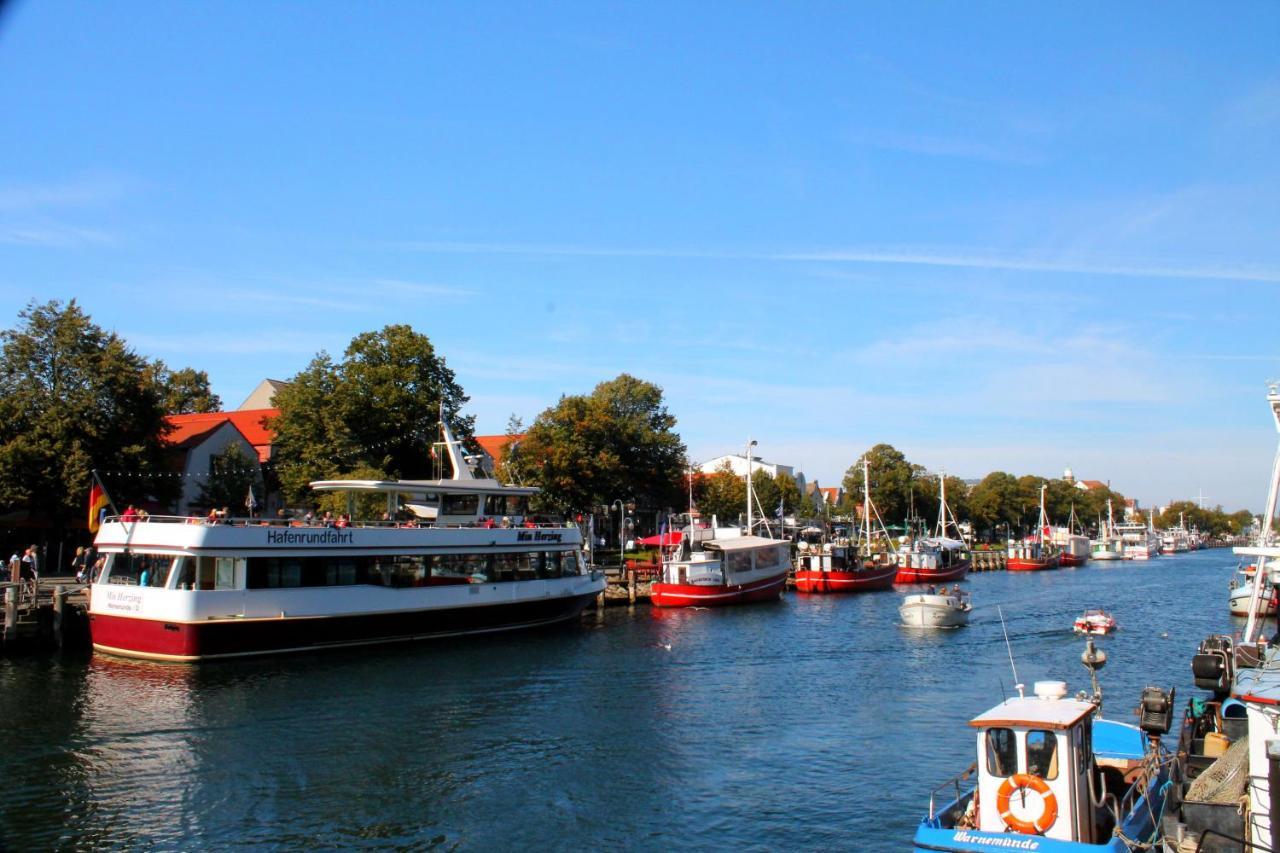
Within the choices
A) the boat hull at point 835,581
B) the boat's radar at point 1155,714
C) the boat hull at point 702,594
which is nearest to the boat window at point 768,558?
the boat hull at point 702,594

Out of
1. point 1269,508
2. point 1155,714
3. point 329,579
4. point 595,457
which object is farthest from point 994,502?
point 1155,714

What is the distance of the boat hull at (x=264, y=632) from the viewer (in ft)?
104

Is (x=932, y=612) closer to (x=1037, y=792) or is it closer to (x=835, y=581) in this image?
(x=835, y=581)

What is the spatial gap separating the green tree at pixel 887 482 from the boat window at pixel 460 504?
85110 millimetres

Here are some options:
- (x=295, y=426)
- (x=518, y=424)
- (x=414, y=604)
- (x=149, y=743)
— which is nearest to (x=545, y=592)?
(x=414, y=604)

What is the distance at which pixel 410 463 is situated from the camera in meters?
60.9

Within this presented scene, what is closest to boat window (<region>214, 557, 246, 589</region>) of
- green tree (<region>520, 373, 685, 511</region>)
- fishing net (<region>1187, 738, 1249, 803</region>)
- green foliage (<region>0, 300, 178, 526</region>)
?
green foliage (<region>0, 300, 178, 526</region>)

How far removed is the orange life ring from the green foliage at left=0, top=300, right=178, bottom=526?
43240mm

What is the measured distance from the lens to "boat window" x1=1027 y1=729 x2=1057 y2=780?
13.3 m

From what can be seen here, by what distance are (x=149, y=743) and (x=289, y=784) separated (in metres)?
4.86

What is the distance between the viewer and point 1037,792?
13297 millimetres

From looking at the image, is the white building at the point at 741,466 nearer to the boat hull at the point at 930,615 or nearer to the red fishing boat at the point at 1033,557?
the red fishing boat at the point at 1033,557

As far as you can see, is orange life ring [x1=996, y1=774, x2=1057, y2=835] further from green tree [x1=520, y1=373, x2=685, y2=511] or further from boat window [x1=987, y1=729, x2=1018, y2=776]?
green tree [x1=520, y1=373, x2=685, y2=511]

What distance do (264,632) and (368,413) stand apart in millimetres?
27308
